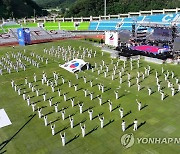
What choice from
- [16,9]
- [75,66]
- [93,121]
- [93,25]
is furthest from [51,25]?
[93,121]

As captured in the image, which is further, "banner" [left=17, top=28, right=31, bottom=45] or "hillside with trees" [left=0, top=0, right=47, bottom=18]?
"hillside with trees" [left=0, top=0, right=47, bottom=18]

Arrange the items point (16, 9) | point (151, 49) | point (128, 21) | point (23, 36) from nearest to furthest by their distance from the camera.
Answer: point (151, 49) < point (23, 36) < point (128, 21) < point (16, 9)

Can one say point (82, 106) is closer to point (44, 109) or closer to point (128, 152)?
point (44, 109)

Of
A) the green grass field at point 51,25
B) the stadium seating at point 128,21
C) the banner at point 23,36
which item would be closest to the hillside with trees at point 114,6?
the green grass field at point 51,25

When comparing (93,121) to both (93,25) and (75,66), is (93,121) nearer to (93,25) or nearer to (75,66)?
(75,66)

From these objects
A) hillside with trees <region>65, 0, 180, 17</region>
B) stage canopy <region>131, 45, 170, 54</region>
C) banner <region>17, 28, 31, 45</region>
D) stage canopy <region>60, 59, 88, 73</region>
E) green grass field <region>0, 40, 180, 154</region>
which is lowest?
green grass field <region>0, 40, 180, 154</region>

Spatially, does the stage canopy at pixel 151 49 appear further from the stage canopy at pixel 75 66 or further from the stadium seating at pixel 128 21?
the stadium seating at pixel 128 21

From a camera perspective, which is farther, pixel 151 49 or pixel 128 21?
pixel 128 21

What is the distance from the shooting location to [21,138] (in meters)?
17.8

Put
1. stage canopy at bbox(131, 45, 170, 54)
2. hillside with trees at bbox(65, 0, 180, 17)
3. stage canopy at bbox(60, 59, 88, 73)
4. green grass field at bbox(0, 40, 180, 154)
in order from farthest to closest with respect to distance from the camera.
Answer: hillside with trees at bbox(65, 0, 180, 17) → stage canopy at bbox(131, 45, 170, 54) → stage canopy at bbox(60, 59, 88, 73) → green grass field at bbox(0, 40, 180, 154)

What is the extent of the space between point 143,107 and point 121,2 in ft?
317

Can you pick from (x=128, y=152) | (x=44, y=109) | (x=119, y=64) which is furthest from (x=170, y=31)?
(x=128, y=152)

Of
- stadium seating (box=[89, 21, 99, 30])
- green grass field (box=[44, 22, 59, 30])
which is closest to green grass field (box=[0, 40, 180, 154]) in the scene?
stadium seating (box=[89, 21, 99, 30])

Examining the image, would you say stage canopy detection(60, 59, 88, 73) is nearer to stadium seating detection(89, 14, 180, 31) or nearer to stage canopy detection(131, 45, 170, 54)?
stage canopy detection(131, 45, 170, 54)
